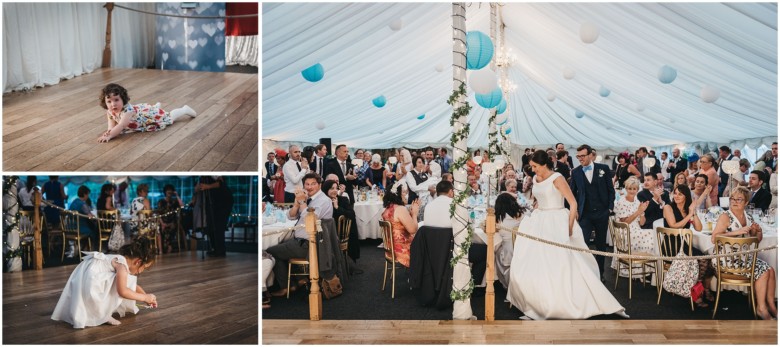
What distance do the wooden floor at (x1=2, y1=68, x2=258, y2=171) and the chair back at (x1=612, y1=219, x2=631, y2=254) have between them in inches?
124

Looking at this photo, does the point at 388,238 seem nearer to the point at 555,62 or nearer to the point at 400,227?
the point at 400,227

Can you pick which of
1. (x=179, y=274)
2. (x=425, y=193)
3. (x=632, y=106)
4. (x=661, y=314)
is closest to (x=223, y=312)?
(x=179, y=274)

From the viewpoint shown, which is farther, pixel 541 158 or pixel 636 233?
pixel 636 233

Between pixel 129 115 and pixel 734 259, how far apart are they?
4.05 metres

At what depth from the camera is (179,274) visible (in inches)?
194

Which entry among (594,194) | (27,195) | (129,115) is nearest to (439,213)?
(594,194)

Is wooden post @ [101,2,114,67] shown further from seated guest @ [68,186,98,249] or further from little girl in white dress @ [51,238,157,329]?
seated guest @ [68,186,98,249]

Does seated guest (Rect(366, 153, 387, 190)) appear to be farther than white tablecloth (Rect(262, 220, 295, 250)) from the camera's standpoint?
Yes

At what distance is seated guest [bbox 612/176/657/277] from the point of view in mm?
4855

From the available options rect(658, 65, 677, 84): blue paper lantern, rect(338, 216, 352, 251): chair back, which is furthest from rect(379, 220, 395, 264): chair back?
rect(658, 65, 677, 84): blue paper lantern

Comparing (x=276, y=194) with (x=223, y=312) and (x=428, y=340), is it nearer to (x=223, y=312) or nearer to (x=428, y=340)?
(x=223, y=312)

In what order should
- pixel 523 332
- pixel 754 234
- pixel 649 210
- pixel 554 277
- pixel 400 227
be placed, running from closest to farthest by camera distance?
pixel 523 332 → pixel 554 277 → pixel 754 234 → pixel 400 227 → pixel 649 210

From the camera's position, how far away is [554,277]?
3.92m

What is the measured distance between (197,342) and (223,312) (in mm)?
432
